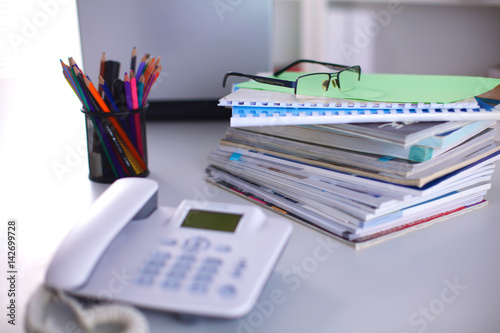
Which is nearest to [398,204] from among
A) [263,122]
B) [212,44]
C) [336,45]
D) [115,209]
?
[263,122]

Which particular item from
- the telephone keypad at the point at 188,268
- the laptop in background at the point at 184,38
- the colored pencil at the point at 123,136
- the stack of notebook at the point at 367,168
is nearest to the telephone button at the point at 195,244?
the telephone keypad at the point at 188,268

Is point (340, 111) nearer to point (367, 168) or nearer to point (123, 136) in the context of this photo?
point (367, 168)

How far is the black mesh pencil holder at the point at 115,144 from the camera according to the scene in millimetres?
716

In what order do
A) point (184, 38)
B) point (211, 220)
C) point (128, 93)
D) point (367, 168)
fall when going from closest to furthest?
1. point (211, 220)
2. point (367, 168)
3. point (128, 93)
4. point (184, 38)

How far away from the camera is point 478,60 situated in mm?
2771

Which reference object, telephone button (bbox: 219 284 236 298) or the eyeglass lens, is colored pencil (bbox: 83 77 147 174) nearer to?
the eyeglass lens

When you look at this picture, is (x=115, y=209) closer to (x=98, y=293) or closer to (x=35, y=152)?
(x=98, y=293)

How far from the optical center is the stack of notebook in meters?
0.57

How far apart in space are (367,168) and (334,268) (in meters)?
0.15

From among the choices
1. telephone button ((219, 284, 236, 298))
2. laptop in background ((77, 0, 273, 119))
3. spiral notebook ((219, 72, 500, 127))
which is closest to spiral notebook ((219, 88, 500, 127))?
spiral notebook ((219, 72, 500, 127))

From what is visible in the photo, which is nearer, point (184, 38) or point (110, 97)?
point (110, 97)

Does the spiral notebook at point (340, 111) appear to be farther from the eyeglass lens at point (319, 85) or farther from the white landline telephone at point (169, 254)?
the white landline telephone at point (169, 254)

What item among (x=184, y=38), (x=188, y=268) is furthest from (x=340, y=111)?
(x=184, y=38)

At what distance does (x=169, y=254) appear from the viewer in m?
0.43
